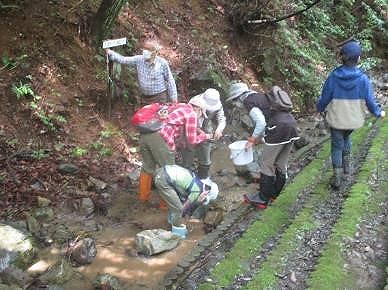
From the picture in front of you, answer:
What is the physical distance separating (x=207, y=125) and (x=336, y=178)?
2085mm

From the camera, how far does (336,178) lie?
7086mm

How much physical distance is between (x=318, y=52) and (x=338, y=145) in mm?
8818

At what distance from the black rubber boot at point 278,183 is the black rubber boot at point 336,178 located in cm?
78

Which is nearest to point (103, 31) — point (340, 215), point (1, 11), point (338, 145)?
point (1, 11)

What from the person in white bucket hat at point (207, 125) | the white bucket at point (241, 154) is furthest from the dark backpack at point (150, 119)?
the white bucket at point (241, 154)

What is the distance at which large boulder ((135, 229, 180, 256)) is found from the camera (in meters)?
5.88

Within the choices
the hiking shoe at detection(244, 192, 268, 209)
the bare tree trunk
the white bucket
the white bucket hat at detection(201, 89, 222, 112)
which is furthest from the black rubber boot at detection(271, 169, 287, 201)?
the bare tree trunk

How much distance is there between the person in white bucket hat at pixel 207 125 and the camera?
682 centimetres

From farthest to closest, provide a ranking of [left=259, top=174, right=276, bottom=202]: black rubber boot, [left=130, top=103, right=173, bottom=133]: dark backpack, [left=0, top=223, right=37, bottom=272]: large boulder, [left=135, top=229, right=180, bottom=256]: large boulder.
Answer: [left=259, top=174, right=276, bottom=202]: black rubber boot → [left=130, top=103, right=173, bottom=133]: dark backpack → [left=135, top=229, right=180, bottom=256]: large boulder → [left=0, top=223, right=37, bottom=272]: large boulder

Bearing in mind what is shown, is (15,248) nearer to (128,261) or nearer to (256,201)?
(128,261)

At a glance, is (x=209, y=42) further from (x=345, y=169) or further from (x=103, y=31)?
(x=345, y=169)

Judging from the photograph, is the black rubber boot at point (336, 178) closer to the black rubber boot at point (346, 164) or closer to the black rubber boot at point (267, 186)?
the black rubber boot at point (346, 164)

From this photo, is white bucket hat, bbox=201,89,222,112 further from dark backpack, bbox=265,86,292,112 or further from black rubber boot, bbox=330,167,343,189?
black rubber boot, bbox=330,167,343,189

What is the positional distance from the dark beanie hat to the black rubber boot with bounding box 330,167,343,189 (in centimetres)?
167
